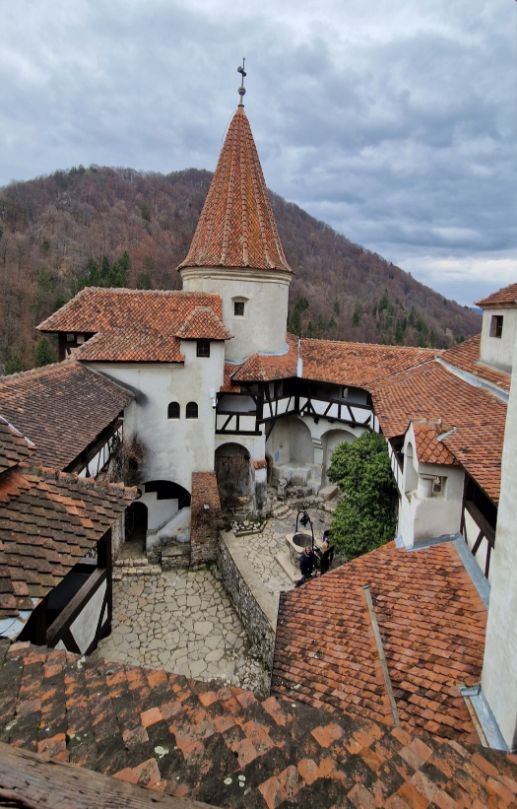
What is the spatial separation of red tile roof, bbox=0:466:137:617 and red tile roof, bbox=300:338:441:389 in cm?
1297

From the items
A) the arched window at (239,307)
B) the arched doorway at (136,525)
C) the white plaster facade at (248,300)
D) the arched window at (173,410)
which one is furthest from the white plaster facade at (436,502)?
the arched doorway at (136,525)

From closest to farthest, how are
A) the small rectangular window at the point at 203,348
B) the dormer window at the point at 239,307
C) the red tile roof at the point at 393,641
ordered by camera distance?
the red tile roof at the point at 393,641, the small rectangular window at the point at 203,348, the dormer window at the point at 239,307

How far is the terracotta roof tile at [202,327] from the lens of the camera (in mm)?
16359

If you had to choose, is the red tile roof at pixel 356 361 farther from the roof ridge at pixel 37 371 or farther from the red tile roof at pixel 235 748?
the red tile roof at pixel 235 748

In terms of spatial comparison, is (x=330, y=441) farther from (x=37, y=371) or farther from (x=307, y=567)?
(x=37, y=371)

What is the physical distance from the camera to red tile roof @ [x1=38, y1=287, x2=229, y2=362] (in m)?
16.0

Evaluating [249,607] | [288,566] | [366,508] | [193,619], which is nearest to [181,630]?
[193,619]

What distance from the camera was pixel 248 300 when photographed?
18.8m

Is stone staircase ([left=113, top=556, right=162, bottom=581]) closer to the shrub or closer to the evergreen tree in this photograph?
the shrub

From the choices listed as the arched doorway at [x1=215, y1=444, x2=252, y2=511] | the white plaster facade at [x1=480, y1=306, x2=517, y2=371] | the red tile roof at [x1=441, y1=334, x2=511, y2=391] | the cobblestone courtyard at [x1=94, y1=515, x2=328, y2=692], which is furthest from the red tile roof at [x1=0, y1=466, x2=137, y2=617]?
the arched doorway at [x1=215, y1=444, x2=252, y2=511]

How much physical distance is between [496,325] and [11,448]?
11423mm

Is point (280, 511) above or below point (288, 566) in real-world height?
above

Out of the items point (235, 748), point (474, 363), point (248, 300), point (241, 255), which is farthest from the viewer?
point (248, 300)

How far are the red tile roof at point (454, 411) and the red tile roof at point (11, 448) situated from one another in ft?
19.0
